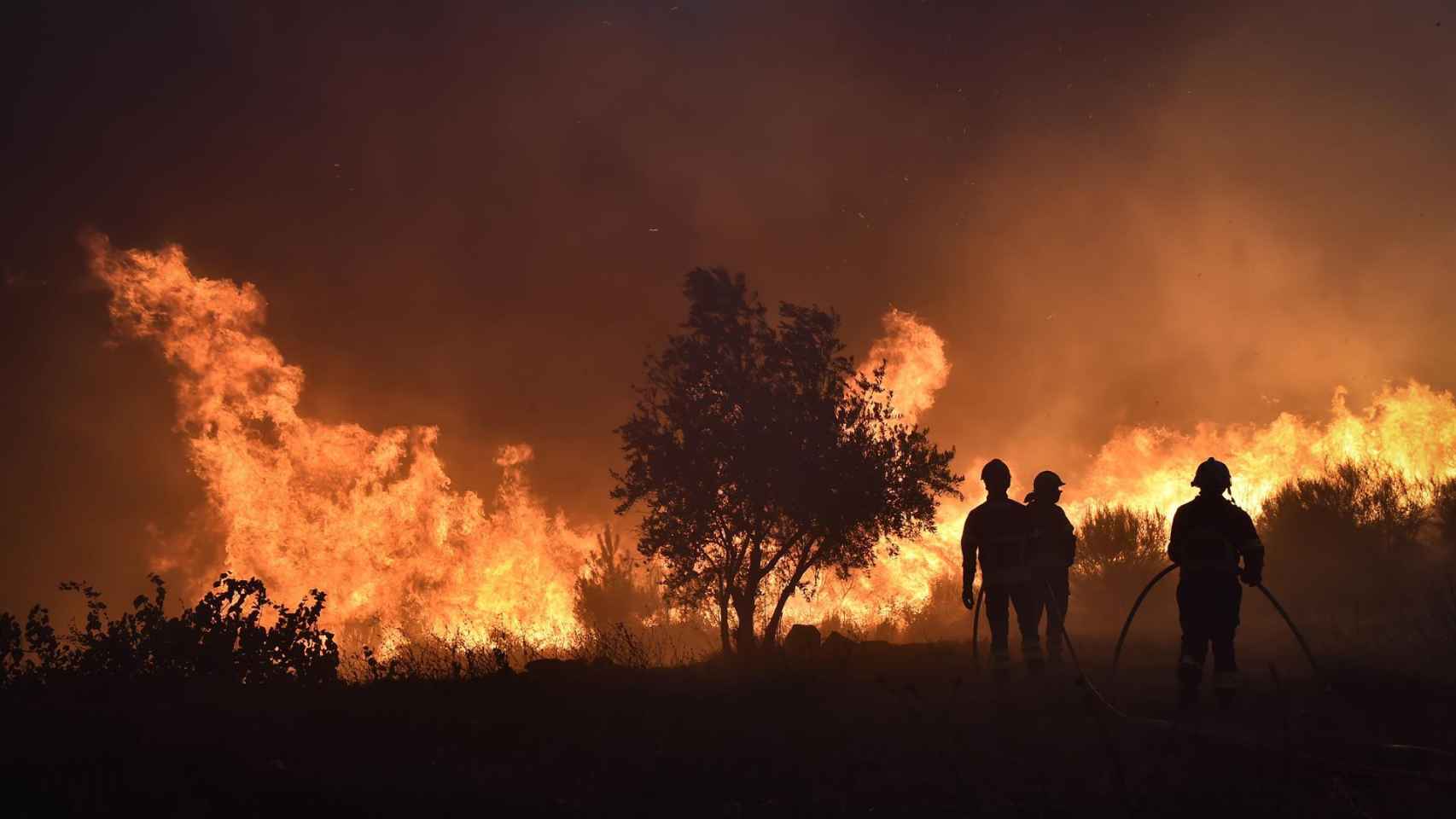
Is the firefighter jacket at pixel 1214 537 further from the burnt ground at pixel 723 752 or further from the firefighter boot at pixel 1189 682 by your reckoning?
the burnt ground at pixel 723 752

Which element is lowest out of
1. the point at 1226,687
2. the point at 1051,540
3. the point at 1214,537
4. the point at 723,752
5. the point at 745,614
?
the point at 723,752

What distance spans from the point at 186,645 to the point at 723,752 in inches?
390

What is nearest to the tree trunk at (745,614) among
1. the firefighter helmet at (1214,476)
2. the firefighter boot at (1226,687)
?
the firefighter boot at (1226,687)

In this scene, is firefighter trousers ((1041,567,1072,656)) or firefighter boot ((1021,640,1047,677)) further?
firefighter trousers ((1041,567,1072,656))

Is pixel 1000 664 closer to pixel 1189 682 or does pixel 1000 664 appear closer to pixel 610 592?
pixel 1189 682

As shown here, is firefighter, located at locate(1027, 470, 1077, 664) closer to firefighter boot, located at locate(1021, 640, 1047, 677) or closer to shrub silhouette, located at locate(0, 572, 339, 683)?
firefighter boot, located at locate(1021, 640, 1047, 677)

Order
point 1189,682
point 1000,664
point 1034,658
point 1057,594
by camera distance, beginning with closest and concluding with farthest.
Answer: point 1189,682 → point 1000,664 → point 1034,658 → point 1057,594

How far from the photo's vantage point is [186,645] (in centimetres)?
1433

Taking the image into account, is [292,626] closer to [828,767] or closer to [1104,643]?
[828,767]

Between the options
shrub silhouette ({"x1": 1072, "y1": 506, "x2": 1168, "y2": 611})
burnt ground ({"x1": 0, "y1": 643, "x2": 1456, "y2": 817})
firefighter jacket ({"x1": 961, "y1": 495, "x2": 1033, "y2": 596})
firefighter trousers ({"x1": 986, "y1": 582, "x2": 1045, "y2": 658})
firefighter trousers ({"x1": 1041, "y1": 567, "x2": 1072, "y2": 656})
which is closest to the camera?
burnt ground ({"x1": 0, "y1": 643, "x2": 1456, "y2": 817})

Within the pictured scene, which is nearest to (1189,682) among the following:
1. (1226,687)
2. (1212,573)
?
(1226,687)

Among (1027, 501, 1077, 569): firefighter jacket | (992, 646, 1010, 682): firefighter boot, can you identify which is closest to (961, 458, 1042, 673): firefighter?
(992, 646, 1010, 682): firefighter boot

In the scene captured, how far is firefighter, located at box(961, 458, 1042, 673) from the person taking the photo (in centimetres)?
1273

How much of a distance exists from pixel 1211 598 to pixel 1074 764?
3.69 meters
